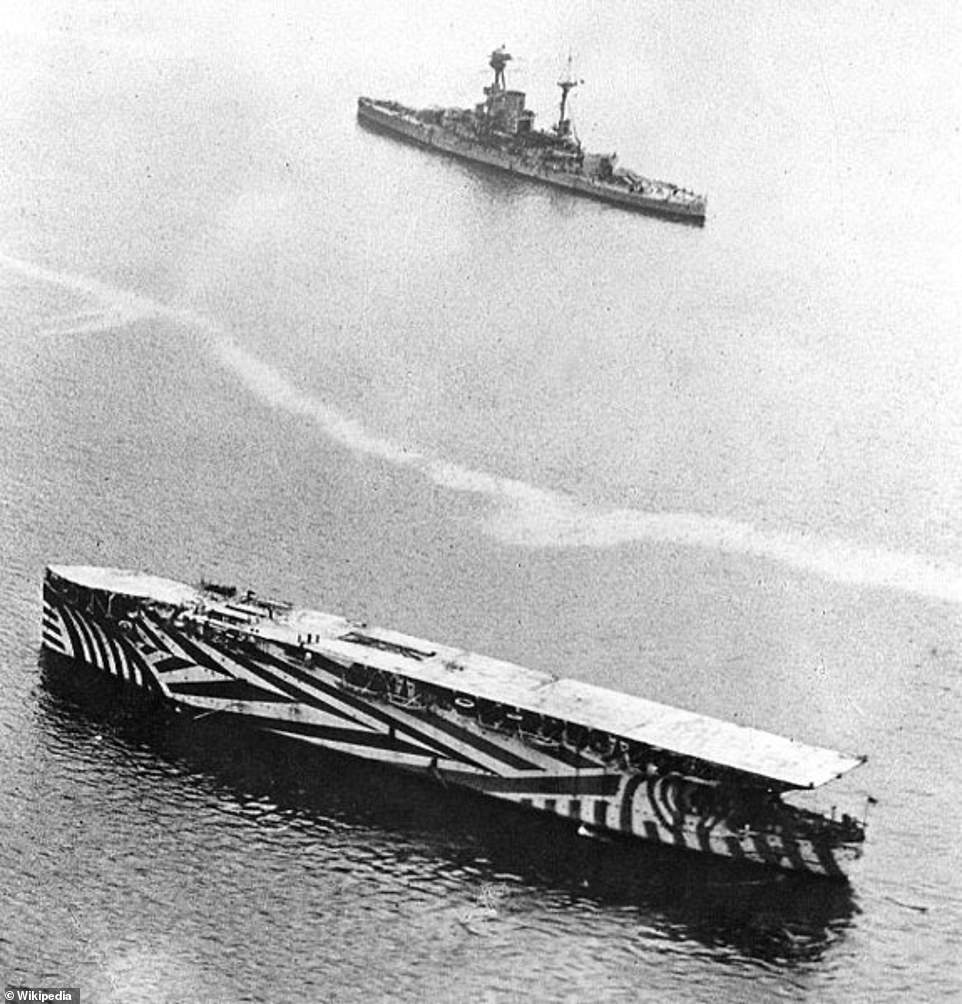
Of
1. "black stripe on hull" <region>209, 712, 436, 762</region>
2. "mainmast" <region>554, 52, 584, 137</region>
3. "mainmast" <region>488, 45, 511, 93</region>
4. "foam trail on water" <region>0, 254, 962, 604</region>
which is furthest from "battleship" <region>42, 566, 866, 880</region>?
"mainmast" <region>488, 45, 511, 93</region>

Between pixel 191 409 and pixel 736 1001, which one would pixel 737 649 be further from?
pixel 191 409

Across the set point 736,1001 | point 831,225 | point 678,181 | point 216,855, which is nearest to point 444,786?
point 216,855

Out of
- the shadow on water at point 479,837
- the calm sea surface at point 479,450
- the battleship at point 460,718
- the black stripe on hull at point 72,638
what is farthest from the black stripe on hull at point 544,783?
the black stripe on hull at point 72,638

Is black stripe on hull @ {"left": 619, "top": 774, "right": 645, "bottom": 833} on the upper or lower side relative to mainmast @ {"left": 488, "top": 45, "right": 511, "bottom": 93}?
lower

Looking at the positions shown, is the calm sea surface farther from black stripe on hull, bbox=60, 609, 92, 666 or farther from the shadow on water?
black stripe on hull, bbox=60, 609, 92, 666

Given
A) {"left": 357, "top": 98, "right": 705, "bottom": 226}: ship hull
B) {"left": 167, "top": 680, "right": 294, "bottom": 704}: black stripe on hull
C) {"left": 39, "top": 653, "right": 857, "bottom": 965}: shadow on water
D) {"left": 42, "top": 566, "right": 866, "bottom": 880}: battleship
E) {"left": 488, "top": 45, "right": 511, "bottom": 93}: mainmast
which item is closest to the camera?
{"left": 39, "top": 653, "right": 857, "bottom": 965}: shadow on water

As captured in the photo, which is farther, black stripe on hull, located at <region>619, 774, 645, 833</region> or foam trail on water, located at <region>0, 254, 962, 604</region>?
foam trail on water, located at <region>0, 254, 962, 604</region>
